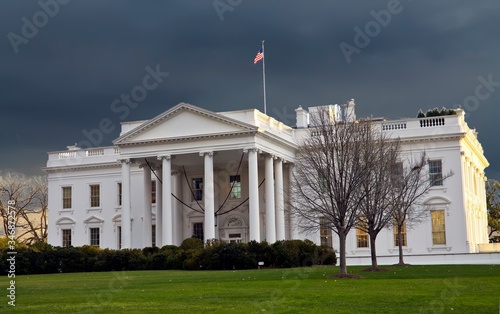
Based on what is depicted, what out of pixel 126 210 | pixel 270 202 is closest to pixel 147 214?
pixel 126 210

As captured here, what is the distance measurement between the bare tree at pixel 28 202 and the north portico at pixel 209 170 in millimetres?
23748

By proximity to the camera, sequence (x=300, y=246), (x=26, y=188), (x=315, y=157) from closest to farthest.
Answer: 1. (x=315, y=157)
2. (x=300, y=246)
3. (x=26, y=188)

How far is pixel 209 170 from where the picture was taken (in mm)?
51250

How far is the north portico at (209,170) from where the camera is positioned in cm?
5084

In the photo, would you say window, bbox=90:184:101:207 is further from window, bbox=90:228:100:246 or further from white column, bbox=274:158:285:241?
white column, bbox=274:158:285:241

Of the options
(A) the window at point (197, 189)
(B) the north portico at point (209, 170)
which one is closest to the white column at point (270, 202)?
(B) the north portico at point (209, 170)

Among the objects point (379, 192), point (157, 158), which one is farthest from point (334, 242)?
point (379, 192)

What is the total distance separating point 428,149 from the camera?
56.3 meters

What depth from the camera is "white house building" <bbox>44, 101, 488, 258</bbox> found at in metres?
51.6

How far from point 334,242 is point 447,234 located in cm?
887

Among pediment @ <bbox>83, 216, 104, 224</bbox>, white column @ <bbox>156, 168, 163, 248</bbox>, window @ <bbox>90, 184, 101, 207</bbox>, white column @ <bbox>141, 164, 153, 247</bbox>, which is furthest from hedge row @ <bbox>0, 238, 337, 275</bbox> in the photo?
window @ <bbox>90, 184, 101, 207</bbox>

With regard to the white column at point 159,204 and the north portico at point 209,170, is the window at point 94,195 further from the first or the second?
the white column at point 159,204

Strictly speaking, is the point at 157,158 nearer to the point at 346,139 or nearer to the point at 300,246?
the point at 300,246

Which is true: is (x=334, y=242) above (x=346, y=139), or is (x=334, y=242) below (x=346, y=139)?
below
